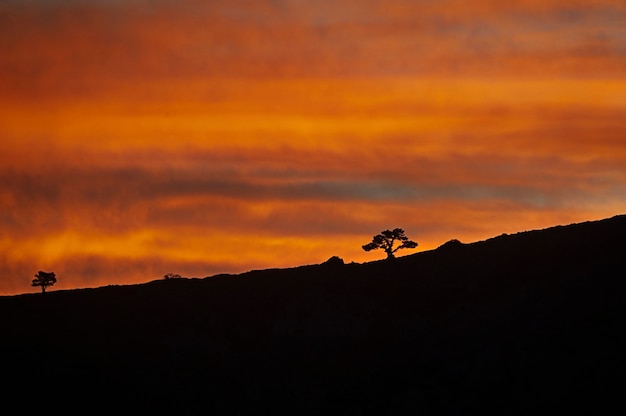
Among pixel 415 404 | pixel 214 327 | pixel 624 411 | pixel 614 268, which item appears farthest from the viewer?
pixel 214 327

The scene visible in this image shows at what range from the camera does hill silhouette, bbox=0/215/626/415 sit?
12250cm

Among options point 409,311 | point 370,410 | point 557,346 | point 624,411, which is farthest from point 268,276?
point 624,411

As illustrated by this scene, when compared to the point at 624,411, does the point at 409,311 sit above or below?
above

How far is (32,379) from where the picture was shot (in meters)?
135

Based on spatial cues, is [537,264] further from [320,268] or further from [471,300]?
→ [320,268]

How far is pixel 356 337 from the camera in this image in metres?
133

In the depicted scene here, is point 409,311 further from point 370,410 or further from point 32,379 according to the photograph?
point 32,379

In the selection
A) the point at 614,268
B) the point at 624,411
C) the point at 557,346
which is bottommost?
the point at 624,411

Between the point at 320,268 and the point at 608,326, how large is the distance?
3646 centimetres

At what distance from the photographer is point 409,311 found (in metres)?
136

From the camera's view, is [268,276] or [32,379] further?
[268,276]

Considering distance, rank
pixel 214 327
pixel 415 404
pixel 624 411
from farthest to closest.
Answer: pixel 214 327 → pixel 415 404 → pixel 624 411

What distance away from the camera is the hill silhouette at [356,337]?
4823 inches

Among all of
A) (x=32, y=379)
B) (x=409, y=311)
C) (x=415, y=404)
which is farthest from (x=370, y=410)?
(x=32, y=379)
